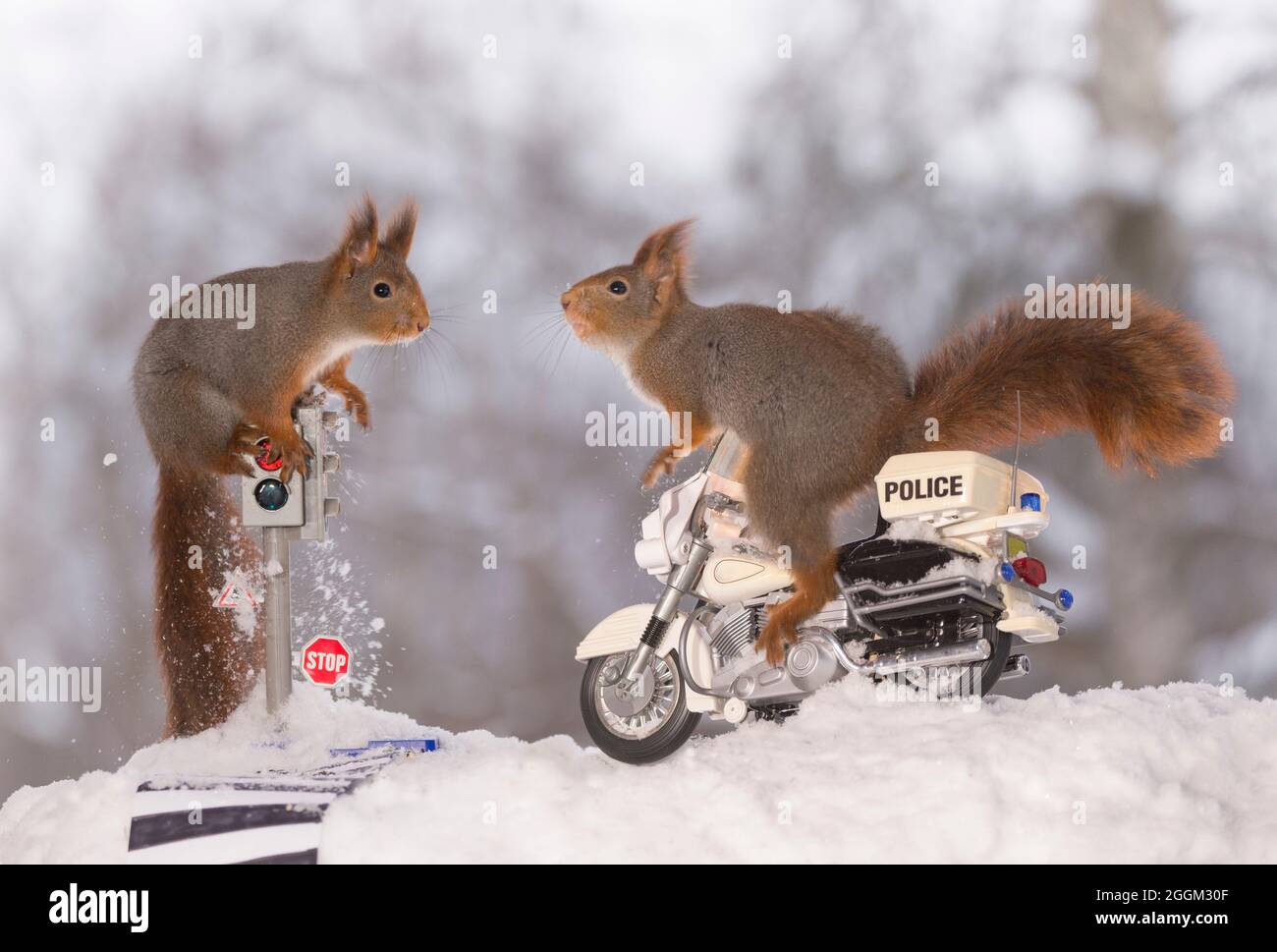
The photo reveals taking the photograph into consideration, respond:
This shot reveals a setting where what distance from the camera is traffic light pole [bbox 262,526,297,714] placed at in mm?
4234

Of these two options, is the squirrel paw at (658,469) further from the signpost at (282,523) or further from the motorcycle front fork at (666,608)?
the signpost at (282,523)

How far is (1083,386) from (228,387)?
2480 millimetres

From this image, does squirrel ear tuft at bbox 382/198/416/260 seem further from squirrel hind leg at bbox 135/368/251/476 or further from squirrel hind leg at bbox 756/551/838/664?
squirrel hind leg at bbox 756/551/838/664

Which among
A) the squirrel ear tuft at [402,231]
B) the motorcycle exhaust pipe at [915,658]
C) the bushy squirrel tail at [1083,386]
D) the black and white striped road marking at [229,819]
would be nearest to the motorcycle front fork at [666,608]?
the motorcycle exhaust pipe at [915,658]

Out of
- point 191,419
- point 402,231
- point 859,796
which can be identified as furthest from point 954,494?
point 191,419

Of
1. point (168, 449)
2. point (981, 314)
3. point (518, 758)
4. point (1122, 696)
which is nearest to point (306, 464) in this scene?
point (168, 449)

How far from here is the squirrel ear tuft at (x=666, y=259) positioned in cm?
403

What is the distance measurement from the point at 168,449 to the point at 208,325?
15.8 inches

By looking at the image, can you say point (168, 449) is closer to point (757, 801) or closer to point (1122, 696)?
point (757, 801)

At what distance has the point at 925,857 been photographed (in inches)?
122

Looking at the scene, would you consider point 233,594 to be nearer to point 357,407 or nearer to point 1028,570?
point 357,407

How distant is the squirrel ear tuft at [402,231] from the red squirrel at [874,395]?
86cm

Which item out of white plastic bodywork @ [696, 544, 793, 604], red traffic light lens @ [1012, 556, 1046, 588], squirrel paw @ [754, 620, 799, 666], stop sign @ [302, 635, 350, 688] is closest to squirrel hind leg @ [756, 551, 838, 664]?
squirrel paw @ [754, 620, 799, 666]

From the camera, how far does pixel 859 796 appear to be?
130 inches
